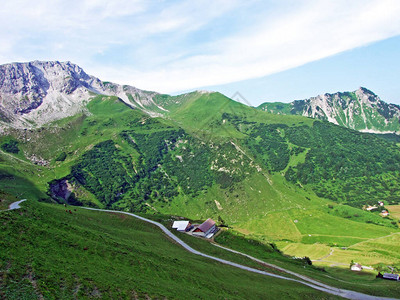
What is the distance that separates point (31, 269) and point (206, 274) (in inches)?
1368

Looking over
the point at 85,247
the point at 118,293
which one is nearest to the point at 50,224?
the point at 85,247

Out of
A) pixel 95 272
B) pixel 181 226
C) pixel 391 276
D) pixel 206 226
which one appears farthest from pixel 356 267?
pixel 95 272

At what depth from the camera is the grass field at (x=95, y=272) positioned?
34.4 m

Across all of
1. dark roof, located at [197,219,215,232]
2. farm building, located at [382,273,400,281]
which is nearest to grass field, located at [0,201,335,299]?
dark roof, located at [197,219,215,232]

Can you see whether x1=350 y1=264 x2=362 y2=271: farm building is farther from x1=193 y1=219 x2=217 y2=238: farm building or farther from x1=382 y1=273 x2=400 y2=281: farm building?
x1=193 y1=219 x2=217 y2=238: farm building

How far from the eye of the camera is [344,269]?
119 m

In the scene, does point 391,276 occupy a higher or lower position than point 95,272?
lower

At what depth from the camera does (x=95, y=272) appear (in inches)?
1633

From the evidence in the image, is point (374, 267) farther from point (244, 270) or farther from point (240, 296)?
point (240, 296)

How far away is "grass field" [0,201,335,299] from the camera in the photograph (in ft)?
113

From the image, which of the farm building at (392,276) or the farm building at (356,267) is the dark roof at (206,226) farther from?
the farm building at (392,276)

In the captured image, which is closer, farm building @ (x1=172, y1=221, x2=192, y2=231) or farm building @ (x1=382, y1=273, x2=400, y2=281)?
farm building @ (x1=382, y1=273, x2=400, y2=281)

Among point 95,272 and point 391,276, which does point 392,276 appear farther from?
point 95,272

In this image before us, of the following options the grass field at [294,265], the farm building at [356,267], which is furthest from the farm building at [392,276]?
the farm building at [356,267]
